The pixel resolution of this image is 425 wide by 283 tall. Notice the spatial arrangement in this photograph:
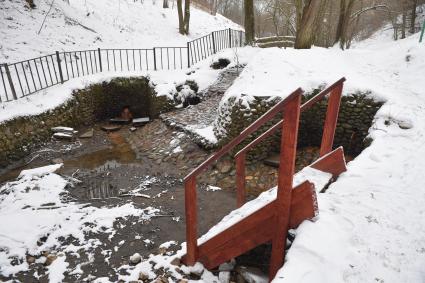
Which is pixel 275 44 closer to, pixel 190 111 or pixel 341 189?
pixel 190 111

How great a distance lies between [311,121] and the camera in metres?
Answer: 7.34

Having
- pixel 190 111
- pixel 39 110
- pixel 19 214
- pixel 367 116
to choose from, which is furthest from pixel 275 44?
pixel 19 214

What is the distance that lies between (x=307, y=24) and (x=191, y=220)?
9452mm

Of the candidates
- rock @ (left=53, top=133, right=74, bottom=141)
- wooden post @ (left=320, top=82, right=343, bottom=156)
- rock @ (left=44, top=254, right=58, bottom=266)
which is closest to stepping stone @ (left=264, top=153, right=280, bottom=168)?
wooden post @ (left=320, top=82, right=343, bottom=156)

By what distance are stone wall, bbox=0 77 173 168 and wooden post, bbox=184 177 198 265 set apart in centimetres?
660

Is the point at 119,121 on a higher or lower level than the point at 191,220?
lower

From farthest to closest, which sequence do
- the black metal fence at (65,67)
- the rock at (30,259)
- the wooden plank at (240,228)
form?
the black metal fence at (65,67) → the rock at (30,259) → the wooden plank at (240,228)

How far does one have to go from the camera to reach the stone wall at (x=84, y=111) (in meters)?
8.12

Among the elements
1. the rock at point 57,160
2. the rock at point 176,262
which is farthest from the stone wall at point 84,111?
the rock at point 176,262

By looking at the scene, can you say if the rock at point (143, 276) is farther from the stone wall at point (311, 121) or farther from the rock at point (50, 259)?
the stone wall at point (311, 121)

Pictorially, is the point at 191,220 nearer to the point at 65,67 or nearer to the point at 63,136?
the point at 63,136

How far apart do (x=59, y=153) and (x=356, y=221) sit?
8.16 metres

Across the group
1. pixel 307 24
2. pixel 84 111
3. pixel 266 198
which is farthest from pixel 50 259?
pixel 307 24

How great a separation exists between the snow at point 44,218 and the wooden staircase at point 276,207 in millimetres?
2355
